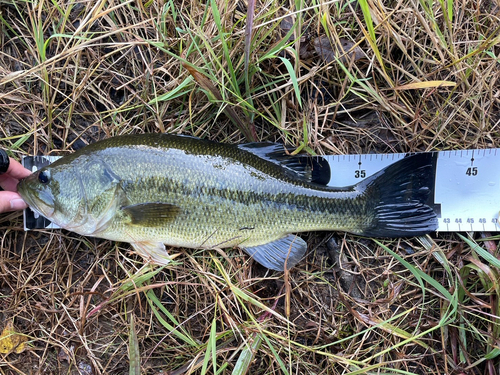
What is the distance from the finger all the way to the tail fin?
8.91ft

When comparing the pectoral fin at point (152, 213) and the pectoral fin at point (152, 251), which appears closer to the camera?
the pectoral fin at point (152, 213)

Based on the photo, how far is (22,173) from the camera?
2701mm

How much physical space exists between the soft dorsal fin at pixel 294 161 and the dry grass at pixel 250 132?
117mm

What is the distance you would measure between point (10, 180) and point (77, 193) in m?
0.81

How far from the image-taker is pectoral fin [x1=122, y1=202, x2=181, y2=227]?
96.0 inches

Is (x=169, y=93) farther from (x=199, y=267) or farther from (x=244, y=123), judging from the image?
(x=199, y=267)

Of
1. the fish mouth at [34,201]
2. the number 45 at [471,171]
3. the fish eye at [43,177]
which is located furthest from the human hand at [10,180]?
the number 45 at [471,171]

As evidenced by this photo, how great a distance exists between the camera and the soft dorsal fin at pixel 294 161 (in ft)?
8.62

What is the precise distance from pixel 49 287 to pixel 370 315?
2585mm

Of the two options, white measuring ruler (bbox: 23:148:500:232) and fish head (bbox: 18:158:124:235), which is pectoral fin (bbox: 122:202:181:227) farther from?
white measuring ruler (bbox: 23:148:500:232)

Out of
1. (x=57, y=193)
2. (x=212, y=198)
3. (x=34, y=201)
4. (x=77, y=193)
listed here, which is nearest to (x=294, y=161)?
(x=212, y=198)

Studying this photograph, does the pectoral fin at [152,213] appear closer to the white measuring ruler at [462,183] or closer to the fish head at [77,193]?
the fish head at [77,193]

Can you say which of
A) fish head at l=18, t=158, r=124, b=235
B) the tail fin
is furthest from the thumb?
the tail fin

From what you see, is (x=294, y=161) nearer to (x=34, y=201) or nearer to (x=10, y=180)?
(x=34, y=201)
